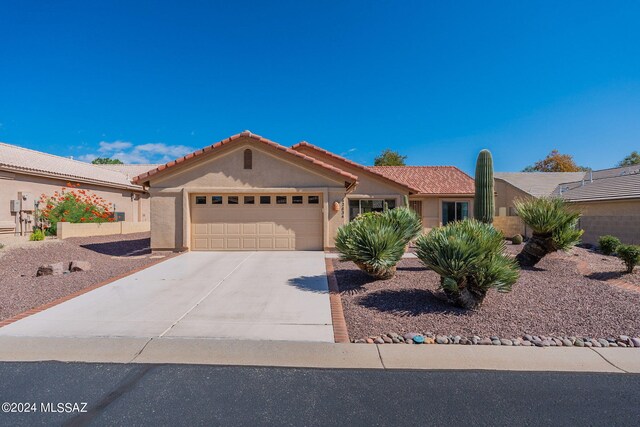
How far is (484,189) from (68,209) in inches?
831

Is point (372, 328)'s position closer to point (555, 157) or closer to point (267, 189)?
point (267, 189)

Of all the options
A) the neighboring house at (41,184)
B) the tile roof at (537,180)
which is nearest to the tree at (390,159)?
the tile roof at (537,180)

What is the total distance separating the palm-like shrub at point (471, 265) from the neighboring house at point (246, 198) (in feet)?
22.2

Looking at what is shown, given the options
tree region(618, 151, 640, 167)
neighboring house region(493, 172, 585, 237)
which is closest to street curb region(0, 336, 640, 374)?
neighboring house region(493, 172, 585, 237)

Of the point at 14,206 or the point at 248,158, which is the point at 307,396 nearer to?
the point at 248,158

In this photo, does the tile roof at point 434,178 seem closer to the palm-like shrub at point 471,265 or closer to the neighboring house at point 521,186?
the neighboring house at point 521,186

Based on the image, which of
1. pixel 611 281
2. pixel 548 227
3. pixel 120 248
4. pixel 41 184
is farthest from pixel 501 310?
pixel 41 184

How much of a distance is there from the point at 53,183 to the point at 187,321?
61.5ft

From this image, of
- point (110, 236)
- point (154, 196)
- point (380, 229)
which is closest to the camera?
point (380, 229)

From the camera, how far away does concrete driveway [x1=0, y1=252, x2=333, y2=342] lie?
487 centimetres

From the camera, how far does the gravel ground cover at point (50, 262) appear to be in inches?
253

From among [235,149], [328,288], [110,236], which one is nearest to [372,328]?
[328,288]

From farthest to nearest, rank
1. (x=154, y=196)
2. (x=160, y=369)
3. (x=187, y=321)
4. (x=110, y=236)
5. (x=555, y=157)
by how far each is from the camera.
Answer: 1. (x=555, y=157)
2. (x=110, y=236)
3. (x=154, y=196)
4. (x=187, y=321)
5. (x=160, y=369)

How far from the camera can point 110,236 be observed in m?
17.5
